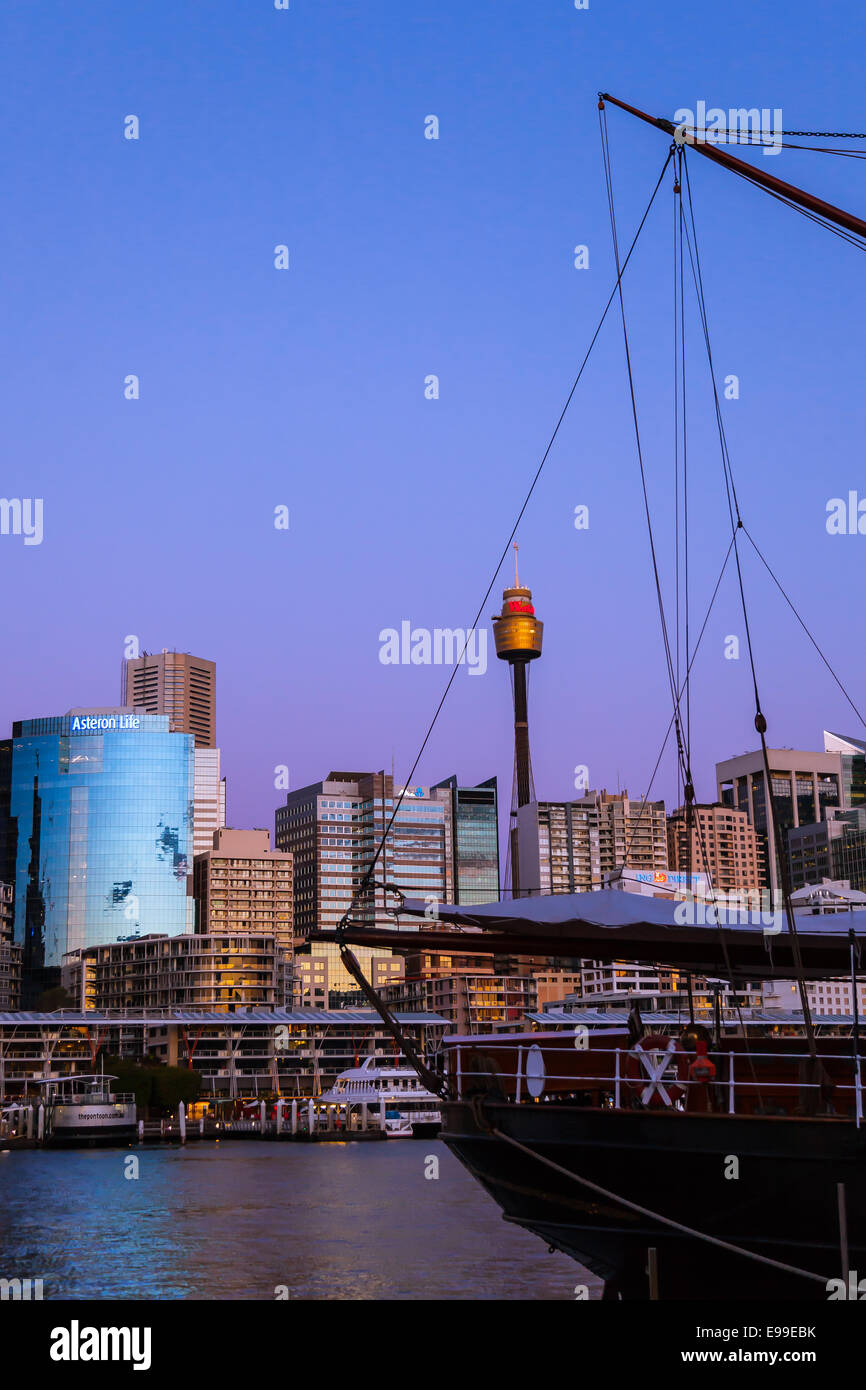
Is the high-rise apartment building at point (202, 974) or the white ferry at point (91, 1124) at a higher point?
the high-rise apartment building at point (202, 974)

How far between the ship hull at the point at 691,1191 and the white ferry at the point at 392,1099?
100335 millimetres

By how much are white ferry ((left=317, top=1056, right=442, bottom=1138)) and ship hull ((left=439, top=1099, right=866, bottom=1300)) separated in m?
100

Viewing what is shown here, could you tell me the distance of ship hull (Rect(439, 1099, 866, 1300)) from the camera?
17781mm

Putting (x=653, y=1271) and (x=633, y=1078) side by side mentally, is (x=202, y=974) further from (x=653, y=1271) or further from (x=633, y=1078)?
(x=653, y=1271)

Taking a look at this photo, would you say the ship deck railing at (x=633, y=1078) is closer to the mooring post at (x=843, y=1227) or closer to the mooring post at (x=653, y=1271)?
the mooring post at (x=843, y=1227)

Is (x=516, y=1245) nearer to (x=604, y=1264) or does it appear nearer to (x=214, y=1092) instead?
(x=604, y=1264)

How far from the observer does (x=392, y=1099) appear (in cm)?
12812

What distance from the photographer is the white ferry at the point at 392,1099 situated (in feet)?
392

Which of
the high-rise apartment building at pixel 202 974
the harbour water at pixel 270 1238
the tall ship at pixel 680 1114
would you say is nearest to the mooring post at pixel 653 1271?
the tall ship at pixel 680 1114

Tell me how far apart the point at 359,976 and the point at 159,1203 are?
113 feet

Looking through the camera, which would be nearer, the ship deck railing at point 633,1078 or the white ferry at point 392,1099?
the ship deck railing at point 633,1078

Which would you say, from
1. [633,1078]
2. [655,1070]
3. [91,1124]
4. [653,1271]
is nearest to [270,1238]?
[633,1078]
